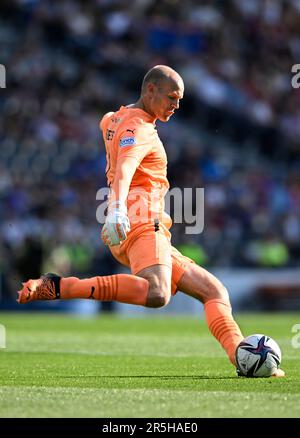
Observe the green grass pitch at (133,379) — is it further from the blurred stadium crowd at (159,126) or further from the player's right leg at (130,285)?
the blurred stadium crowd at (159,126)

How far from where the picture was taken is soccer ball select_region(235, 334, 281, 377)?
25.2ft

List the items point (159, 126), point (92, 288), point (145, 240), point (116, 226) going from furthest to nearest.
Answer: point (159, 126)
point (145, 240)
point (92, 288)
point (116, 226)

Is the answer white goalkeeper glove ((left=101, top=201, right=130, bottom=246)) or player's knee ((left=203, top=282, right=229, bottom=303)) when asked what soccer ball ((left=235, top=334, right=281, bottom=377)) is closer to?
player's knee ((left=203, top=282, right=229, bottom=303))

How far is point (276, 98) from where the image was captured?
26.6 meters

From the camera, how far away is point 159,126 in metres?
25.0

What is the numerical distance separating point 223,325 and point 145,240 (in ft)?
2.96

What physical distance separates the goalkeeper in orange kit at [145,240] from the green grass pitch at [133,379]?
1.89 ft

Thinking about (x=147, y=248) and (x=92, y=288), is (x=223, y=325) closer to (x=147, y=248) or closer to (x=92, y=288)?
(x=147, y=248)

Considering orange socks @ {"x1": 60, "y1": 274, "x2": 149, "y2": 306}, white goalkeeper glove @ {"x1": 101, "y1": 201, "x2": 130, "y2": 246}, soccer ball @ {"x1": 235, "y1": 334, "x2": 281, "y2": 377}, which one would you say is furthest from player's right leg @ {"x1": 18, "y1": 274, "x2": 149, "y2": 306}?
soccer ball @ {"x1": 235, "y1": 334, "x2": 281, "y2": 377}

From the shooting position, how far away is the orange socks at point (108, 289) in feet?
24.5

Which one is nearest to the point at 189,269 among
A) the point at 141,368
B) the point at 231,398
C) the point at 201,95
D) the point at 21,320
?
the point at 141,368

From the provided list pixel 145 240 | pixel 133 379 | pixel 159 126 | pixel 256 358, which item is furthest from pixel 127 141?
pixel 159 126

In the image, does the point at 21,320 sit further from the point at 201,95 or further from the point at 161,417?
the point at 161,417

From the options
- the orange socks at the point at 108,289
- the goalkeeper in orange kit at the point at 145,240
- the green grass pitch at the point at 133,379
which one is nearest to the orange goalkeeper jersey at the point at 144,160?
the goalkeeper in orange kit at the point at 145,240
